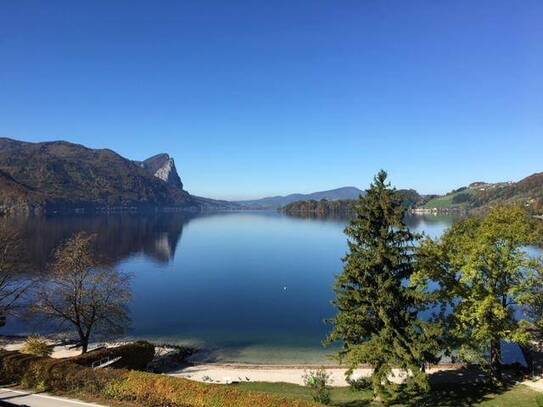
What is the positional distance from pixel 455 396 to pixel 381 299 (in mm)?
9986

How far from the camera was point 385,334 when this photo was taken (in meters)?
28.5

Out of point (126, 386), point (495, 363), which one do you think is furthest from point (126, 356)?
point (495, 363)

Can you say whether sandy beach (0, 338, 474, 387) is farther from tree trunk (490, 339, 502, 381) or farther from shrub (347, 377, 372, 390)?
tree trunk (490, 339, 502, 381)

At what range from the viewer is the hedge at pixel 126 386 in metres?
22.0

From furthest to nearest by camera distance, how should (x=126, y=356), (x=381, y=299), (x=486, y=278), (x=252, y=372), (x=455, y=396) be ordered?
(x=252, y=372)
(x=126, y=356)
(x=486, y=278)
(x=455, y=396)
(x=381, y=299)

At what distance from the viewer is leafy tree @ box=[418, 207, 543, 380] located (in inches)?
1195

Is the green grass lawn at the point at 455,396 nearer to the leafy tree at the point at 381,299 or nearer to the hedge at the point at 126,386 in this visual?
the leafy tree at the point at 381,299

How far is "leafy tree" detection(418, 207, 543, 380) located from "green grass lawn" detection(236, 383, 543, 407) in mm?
2406

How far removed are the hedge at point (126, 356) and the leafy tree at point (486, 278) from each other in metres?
26.9

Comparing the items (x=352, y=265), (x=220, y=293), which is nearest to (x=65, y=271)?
(x=352, y=265)

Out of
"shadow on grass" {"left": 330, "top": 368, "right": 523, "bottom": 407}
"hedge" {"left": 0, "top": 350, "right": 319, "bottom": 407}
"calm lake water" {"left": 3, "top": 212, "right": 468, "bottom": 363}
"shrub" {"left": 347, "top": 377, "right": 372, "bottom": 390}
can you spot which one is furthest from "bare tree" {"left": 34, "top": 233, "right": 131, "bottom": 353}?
"shadow on grass" {"left": 330, "top": 368, "right": 523, "bottom": 407}

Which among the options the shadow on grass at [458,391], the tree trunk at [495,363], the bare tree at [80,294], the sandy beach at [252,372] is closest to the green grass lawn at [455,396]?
the shadow on grass at [458,391]

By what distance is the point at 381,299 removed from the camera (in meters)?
28.8

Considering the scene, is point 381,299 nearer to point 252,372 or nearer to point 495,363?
point 495,363
